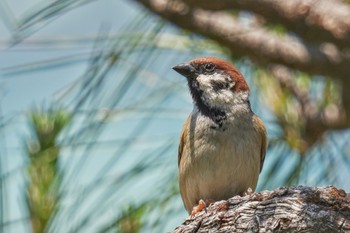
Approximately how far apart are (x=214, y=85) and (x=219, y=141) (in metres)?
0.45

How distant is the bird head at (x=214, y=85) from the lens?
420cm

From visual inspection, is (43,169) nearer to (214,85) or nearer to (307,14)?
(307,14)

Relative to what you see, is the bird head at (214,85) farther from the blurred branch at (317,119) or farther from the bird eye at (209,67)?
the blurred branch at (317,119)

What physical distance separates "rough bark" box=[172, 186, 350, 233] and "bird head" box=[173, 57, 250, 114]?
1.51m

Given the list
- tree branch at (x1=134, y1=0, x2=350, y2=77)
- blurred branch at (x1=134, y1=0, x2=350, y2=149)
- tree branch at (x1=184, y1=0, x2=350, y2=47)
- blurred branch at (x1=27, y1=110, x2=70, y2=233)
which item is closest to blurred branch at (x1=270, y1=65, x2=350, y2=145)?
blurred branch at (x1=134, y1=0, x2=350, y2=149)

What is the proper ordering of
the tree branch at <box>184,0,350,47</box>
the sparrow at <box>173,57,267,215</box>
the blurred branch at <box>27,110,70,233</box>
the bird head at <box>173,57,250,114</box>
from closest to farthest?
the blurred branch at <box>27,110,70,233</box> < the tree branch at <box>184,0,350,47</box> < the sparrow at <box>173,57,267,215</box> < the bird head at <box>173,57,250,114</box>

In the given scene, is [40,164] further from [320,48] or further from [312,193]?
[320,48]

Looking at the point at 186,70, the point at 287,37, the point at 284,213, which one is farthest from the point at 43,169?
the point at 186,70

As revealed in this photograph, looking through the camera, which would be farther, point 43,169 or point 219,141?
point 219,141

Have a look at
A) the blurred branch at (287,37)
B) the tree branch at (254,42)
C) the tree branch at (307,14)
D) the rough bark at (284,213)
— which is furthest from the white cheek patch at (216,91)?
the rough bark at (284,213)

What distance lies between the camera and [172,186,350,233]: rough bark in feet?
8.41

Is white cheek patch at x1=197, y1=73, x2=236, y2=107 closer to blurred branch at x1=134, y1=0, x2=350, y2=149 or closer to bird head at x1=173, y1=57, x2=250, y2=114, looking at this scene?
bird head at x1=173, y1=57, x2=250, y2=114

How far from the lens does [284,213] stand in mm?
2594

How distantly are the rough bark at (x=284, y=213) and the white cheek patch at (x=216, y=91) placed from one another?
1.56 m
